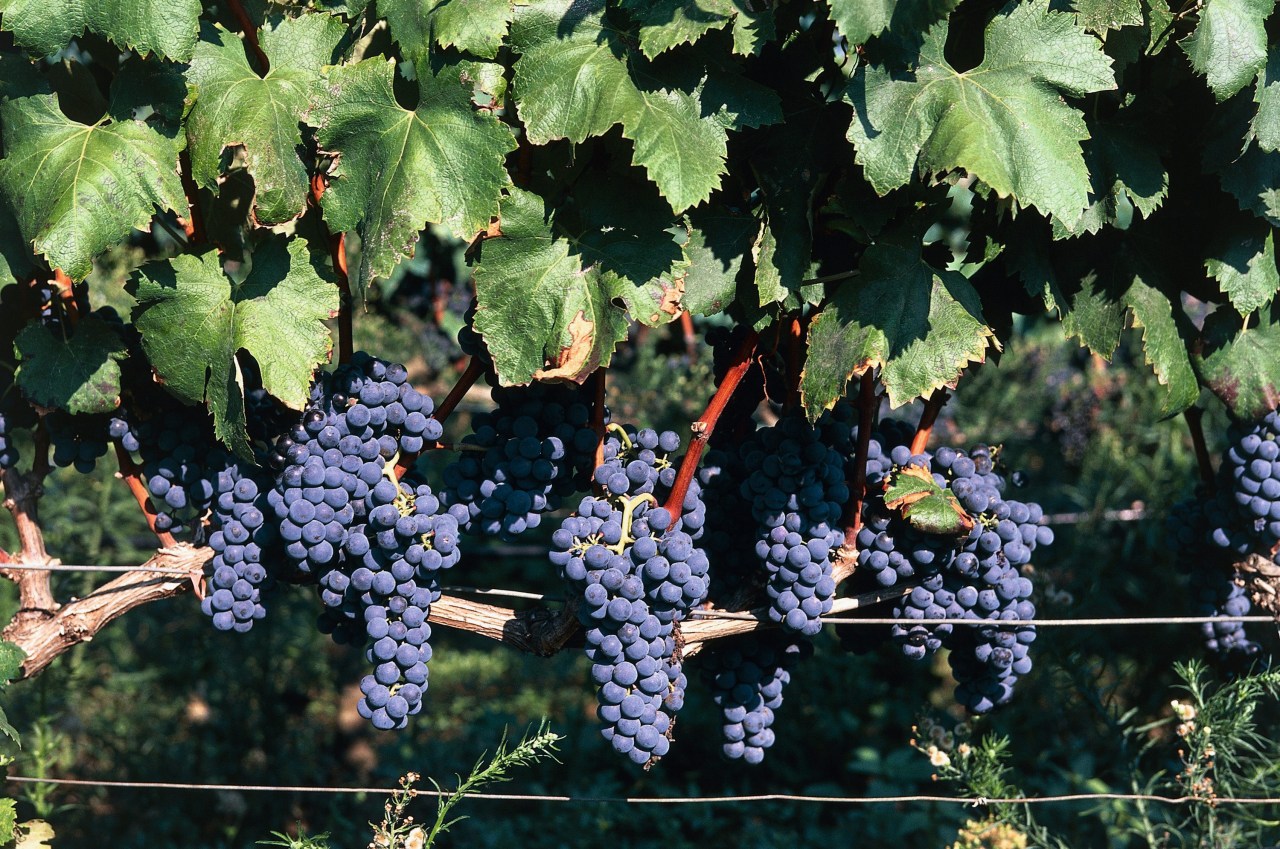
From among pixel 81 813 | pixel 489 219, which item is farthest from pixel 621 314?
pixel 81 813

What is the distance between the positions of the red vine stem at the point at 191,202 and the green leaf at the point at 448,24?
44 cm

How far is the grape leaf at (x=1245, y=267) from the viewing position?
212cm

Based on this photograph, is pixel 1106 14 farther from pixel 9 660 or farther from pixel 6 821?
pixel 6 821

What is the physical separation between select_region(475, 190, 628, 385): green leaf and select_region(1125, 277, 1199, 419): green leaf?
3.41ft

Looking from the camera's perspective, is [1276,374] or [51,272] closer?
[51,272]

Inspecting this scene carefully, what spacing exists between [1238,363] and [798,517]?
977 mm

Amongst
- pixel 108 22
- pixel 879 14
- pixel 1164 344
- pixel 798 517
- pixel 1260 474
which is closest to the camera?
pixel 879 14

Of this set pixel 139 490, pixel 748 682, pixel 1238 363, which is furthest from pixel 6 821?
pixel 1238 363

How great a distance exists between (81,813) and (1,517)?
136cm

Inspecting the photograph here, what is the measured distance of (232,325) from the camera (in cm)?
191

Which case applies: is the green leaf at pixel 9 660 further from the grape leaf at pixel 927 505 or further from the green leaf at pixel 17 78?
the grape leaf at pixel 927 505

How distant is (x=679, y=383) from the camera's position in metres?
3.81

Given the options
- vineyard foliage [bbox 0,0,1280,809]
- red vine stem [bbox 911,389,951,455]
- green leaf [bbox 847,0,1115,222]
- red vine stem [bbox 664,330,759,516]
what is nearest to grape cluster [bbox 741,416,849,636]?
vineyard foliage [bbox 0,0,1280,809]

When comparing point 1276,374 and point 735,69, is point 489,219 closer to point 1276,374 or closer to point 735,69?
point 735,69
